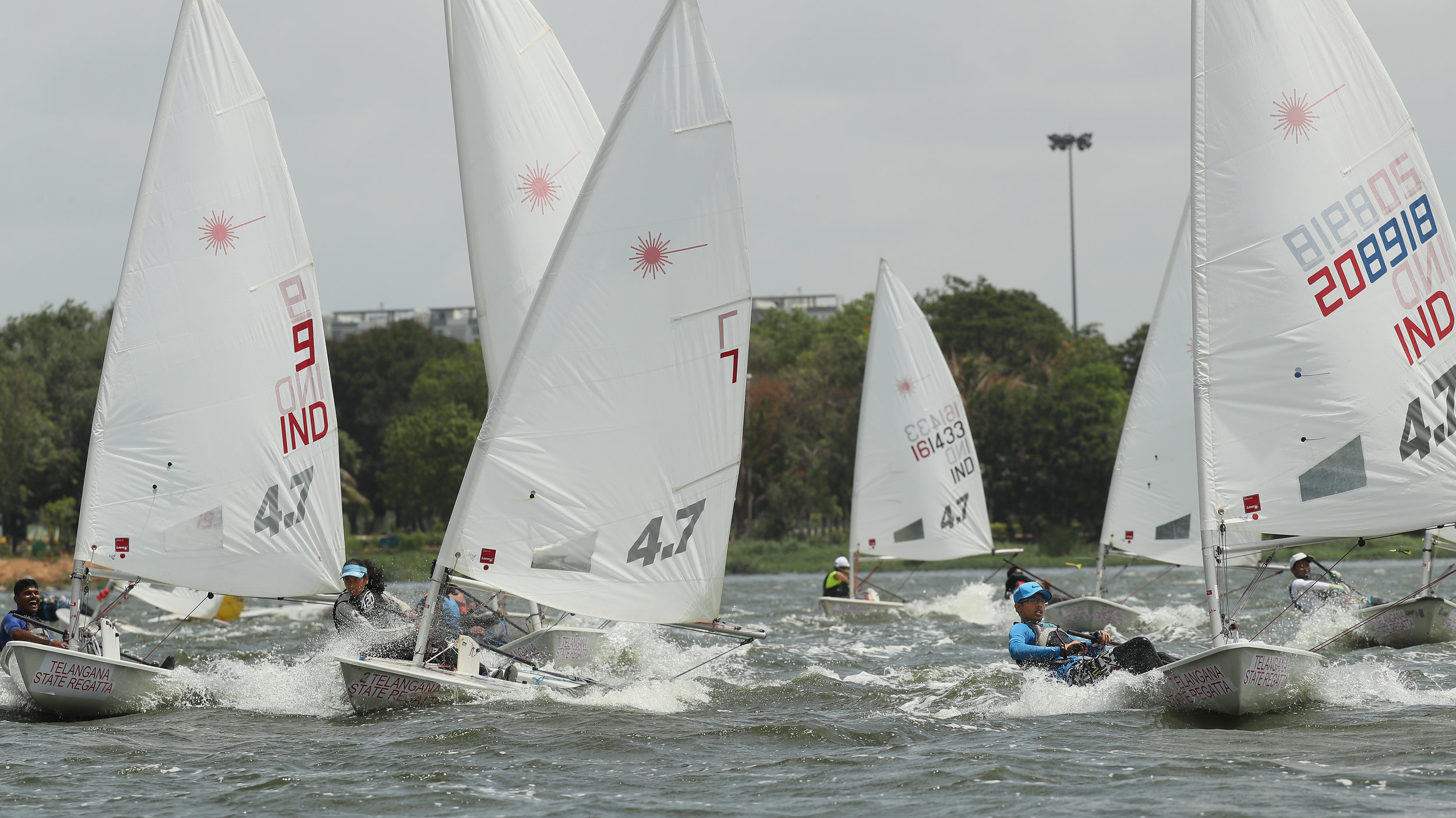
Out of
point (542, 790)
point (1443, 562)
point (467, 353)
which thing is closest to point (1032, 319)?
point (467, 353)

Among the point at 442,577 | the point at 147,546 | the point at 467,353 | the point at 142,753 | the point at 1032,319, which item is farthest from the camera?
the point at 467,353

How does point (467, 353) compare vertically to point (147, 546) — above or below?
above

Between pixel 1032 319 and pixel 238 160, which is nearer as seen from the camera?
pixel 238 160

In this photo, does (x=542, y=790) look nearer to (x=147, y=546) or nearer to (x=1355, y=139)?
(x=147, y=546)

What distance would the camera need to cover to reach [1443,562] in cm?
3978

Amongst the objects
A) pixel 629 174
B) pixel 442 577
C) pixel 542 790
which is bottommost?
pixel 542 790

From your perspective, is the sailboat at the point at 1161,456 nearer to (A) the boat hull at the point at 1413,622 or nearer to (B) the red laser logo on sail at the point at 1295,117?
(A) the boat hull at the point at 1413,622

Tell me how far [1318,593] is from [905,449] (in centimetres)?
1088

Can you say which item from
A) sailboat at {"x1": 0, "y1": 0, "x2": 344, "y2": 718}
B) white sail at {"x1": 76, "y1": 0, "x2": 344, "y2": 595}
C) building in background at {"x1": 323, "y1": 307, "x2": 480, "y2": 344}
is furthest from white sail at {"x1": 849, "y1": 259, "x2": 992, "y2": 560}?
building in background at {"x1": 323, "y1": 307, "x2": 480, "y2": 344}

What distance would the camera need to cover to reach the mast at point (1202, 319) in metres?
12.2

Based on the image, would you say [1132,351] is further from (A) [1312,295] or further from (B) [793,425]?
(A) [1312,295]

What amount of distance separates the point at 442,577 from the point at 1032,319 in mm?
64979

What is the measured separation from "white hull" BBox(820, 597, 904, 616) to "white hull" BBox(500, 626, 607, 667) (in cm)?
1004

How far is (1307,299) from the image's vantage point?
41.4ft
